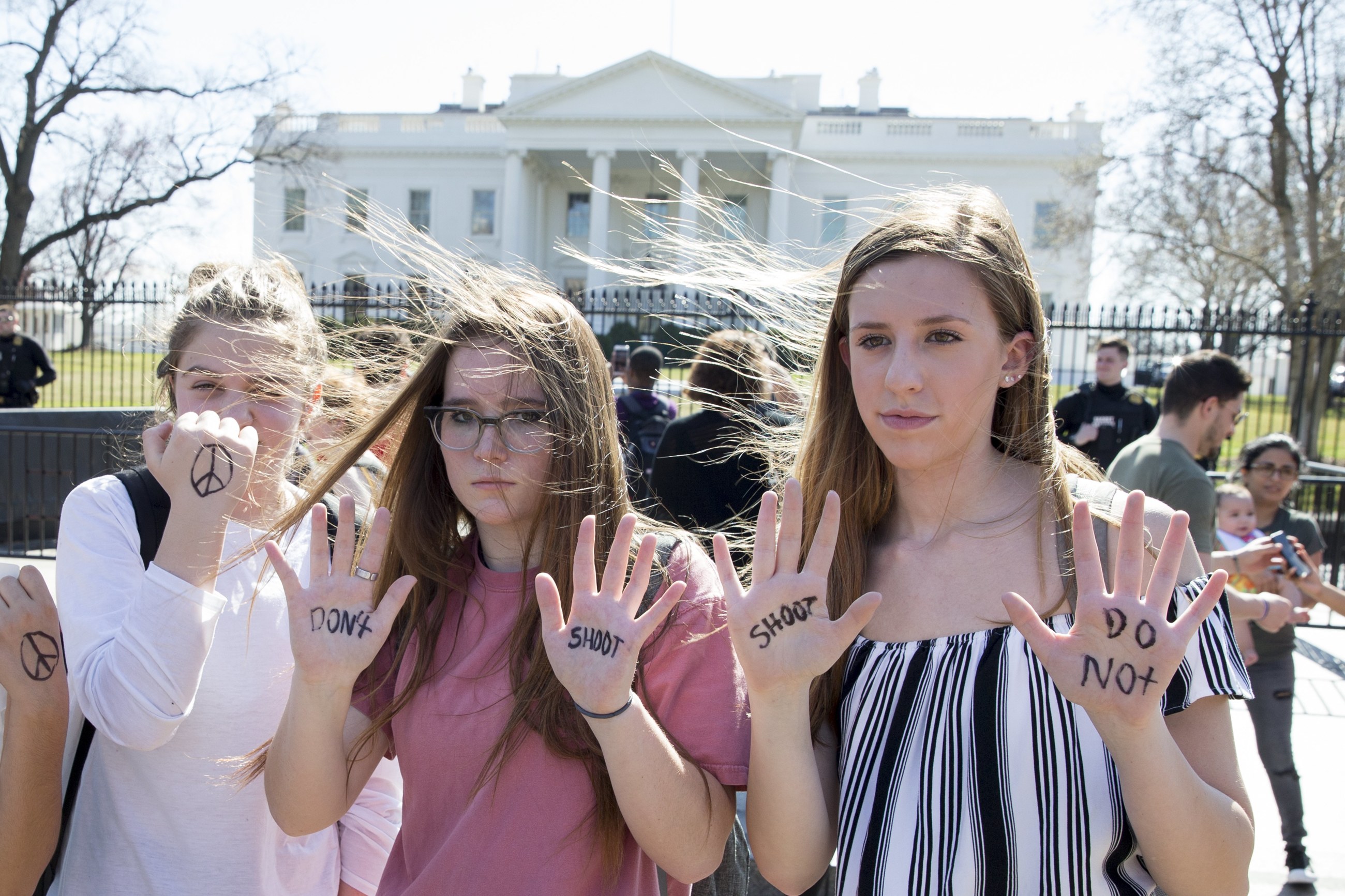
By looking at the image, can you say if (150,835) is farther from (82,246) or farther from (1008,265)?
(82,246)

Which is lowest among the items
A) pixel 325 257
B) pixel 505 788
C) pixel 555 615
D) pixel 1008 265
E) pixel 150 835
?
pixel 150 835

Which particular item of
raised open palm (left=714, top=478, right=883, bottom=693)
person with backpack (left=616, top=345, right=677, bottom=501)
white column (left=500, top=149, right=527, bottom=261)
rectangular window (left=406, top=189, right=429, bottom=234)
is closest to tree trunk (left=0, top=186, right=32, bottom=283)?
white column (left=500, top=149, right=527, bottom=261)

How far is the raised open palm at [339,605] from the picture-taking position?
1.54m

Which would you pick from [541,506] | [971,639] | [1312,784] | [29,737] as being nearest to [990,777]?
[971,639]

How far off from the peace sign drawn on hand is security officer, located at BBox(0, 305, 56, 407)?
1141 centimetres

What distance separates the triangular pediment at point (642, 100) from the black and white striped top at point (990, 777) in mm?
37346

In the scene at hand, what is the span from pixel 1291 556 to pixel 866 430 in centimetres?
276

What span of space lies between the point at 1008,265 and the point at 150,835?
76.8 inches

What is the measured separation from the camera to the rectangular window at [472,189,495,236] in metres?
42.4

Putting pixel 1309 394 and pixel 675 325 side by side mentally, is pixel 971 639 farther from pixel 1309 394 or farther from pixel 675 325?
pixel 1309 394

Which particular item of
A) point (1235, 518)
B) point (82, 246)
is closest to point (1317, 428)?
point (1235, 518)

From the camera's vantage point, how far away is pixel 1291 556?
11.9 feet

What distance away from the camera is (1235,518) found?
13.9 feet

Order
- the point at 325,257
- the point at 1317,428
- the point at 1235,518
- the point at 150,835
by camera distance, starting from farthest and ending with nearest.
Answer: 1. the point at 325,257
2. the point at 1317,428
3. the point at 1235,518
4. the point at 150,835
